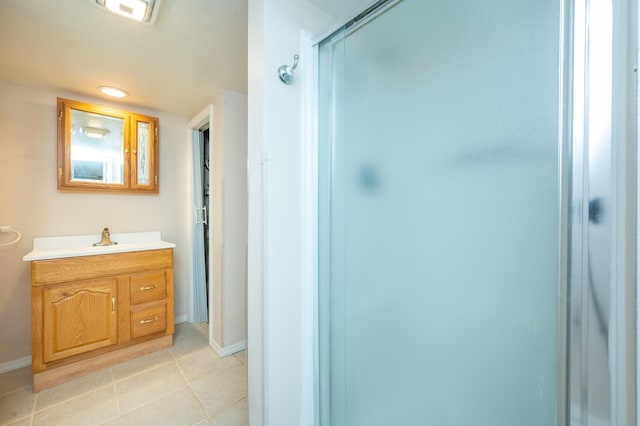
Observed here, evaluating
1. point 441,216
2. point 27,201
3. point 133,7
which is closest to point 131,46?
point 133,7

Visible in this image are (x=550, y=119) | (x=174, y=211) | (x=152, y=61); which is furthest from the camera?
(x=174, y=211)

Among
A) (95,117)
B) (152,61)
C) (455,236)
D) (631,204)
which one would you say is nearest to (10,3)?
(152,61)

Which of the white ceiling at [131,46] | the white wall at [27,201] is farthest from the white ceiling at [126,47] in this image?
the white wall at [27,201]

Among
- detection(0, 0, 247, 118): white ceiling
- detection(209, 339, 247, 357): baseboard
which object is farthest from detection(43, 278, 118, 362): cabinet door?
detection(0, 0, 247, 118): white ceiling

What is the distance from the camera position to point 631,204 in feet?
1.56

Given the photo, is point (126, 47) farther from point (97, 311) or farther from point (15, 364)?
point (15, 364)

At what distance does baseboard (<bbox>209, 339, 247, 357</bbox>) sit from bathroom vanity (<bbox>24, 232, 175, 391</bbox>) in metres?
0.41

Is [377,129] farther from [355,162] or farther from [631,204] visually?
[631,204]

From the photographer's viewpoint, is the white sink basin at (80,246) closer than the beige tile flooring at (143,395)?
No

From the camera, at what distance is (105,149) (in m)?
2.20

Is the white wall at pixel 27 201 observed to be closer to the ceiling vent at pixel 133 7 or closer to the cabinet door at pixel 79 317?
the cabinet door at pixel 79 317

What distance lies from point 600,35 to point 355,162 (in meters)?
0.71

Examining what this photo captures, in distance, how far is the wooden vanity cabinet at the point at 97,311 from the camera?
65.8 inches

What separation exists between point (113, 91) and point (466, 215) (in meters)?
2.75
